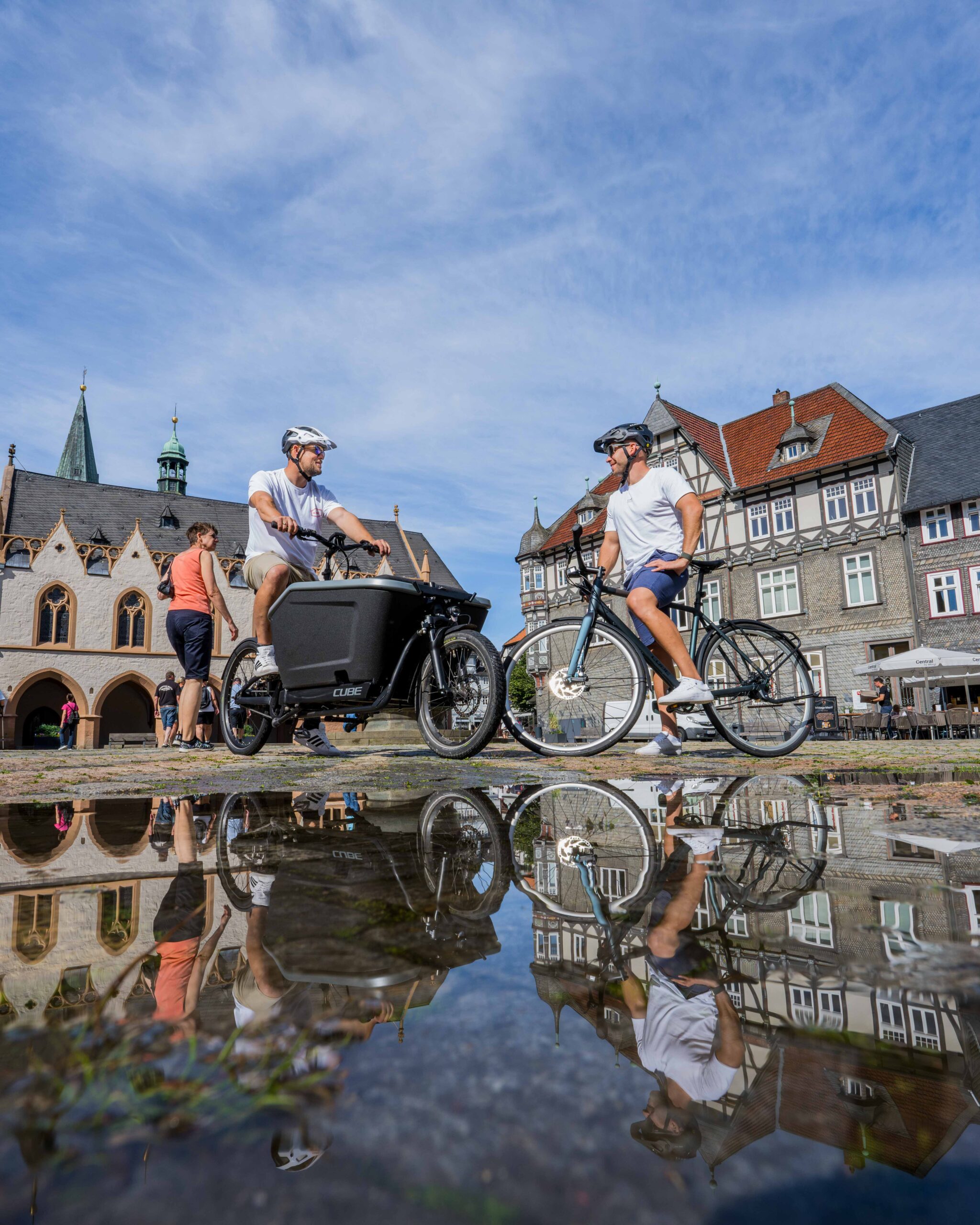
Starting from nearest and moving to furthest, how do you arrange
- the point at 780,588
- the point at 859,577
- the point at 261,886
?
the point at 261,886 → the point at 859,577 → the point at 780,588

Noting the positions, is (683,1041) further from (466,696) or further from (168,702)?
(168,702)

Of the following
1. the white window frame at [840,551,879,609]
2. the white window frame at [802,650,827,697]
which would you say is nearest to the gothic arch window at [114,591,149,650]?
the white window frame at [802,650,827,697]

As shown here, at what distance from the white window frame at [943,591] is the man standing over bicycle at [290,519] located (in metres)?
23.3

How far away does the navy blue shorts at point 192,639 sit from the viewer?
6.96 metres

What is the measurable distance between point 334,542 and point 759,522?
25.7 metres

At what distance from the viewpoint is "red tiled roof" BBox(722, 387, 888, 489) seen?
27.0 metres

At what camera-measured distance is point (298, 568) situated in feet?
17.9

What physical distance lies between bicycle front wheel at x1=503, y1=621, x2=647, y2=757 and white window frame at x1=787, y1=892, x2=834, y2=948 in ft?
10.7

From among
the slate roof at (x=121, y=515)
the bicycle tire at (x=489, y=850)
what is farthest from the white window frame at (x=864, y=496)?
the bicycle tire at (x=489, y=850)

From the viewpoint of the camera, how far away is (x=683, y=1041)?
0.71m

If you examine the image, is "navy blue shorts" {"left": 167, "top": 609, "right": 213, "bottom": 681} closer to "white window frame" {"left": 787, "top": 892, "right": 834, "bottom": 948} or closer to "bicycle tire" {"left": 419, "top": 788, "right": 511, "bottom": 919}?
"bicycle tire" {"left": 419, "top": 788, "right": 511, "bottom": 919}

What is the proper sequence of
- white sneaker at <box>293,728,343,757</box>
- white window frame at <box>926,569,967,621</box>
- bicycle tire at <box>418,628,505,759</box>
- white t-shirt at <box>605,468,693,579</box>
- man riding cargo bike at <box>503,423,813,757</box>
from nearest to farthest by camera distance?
bicycle tire at <box>418,628,505,759</box>
man riding cargo bike at <box>503,423,813,757</box>
white t-shirt at <box>605,468,693,579</box>
white sneaker at <box>293,728,343,757</box>
white window frame at <box>926,569,967,621</box>

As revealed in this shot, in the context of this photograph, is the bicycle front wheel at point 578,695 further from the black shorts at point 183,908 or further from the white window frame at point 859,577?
the white window frame at point 859,577

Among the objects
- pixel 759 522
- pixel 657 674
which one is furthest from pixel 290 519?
pixel 759 522
